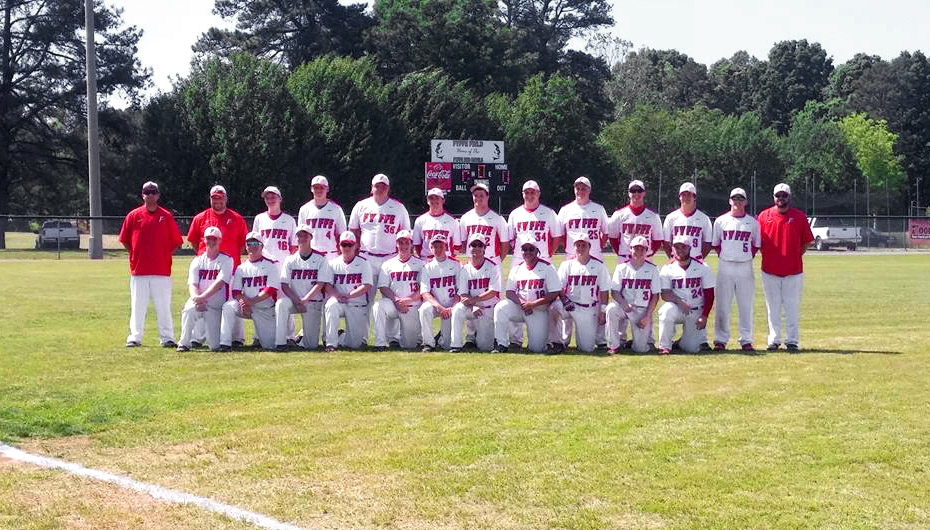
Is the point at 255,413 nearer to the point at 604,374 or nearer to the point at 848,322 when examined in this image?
the point at 604,374

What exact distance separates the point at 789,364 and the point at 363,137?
3917cm

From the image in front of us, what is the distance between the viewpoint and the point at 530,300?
11.1 m

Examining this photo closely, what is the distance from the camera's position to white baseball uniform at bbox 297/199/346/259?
467 inches

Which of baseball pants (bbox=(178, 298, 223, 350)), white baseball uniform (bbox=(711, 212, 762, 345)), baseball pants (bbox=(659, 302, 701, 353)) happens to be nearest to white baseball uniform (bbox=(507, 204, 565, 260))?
baseball pants (bbox=(659, 302, 701, 353))

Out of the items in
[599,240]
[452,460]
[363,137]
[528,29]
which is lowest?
[452,460]

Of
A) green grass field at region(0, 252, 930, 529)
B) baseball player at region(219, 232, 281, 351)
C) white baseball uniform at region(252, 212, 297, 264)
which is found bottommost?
green grass field at region(0, 252, 930, 529)

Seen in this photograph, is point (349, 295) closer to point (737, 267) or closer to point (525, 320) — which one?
point (525, 320)

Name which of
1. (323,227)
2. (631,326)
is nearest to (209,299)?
(323,227)

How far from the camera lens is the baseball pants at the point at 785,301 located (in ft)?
37.2

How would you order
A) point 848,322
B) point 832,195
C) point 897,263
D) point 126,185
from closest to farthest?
point 848,322 → point 897,263 → point 126,185 → point 832,195

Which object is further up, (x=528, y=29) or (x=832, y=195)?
(x=528, y=29)

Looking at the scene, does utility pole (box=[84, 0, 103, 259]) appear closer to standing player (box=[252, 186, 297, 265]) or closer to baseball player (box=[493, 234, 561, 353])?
standing player (box=[252, 186, 297, 265])

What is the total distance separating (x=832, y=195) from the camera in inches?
2448

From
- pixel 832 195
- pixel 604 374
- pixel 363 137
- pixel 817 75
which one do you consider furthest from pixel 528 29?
pixel 604 374
